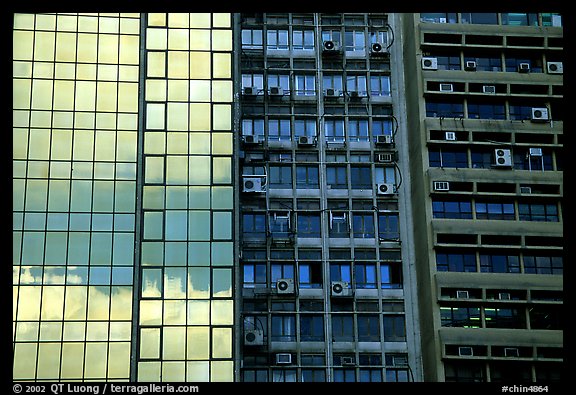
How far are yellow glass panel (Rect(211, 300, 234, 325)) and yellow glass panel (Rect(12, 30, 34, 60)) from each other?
37.8 ft

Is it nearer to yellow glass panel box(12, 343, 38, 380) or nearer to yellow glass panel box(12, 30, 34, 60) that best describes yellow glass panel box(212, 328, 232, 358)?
yellow glass panel box(12, 343, 38, 380)

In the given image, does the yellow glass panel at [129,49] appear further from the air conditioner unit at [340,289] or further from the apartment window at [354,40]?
the air conditioner unit at [340,289]

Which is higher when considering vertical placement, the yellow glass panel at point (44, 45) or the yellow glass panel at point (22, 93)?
the yellow glass panel at point (44, 45)

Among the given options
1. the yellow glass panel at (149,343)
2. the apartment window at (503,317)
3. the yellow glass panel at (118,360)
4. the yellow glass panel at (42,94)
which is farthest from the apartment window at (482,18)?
the yellow glass panel at (118,360)

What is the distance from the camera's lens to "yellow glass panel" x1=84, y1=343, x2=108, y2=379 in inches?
1339

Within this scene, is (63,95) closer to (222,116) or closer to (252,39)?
(222,116)

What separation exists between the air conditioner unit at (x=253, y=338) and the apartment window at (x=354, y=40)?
39.9 feet

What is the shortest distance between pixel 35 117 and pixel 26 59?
7.63 ft

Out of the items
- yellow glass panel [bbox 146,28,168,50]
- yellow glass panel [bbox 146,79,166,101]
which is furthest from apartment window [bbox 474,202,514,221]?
yellow glass panel [bbox 146,28,168,50]

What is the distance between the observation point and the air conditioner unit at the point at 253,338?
3619 centimetres

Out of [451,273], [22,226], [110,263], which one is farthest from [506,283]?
[22,226]

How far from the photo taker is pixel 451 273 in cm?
3703

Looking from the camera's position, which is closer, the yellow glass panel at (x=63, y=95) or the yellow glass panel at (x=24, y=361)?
the yellow glass panel at (x=24, y=361)
